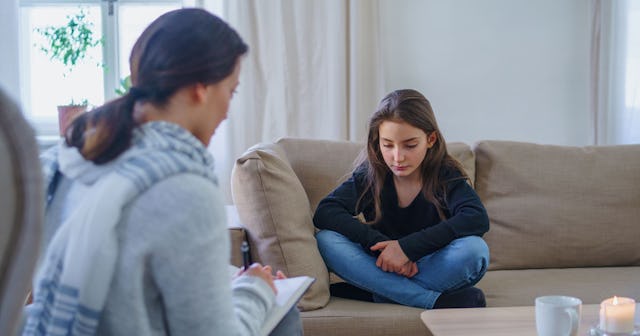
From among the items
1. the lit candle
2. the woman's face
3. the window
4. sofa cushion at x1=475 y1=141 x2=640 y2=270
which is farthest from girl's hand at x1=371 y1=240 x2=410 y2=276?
the window

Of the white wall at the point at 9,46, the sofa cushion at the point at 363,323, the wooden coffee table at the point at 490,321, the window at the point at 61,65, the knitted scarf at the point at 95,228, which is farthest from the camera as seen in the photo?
the window at the point at 61,65

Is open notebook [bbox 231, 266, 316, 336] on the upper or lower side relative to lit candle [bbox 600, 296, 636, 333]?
upper

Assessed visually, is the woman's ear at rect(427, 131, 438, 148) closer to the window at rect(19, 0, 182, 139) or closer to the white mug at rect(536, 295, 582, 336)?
the white mug at rect(536, 295, 582, 336)

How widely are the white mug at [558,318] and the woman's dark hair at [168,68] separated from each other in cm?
80

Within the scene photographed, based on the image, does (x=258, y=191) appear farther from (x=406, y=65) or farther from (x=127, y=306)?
(x=406, y=65)

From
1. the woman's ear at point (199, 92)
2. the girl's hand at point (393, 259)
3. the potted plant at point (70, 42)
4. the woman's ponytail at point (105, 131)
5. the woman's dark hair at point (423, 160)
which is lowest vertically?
the girl's hand at point (393, 259)

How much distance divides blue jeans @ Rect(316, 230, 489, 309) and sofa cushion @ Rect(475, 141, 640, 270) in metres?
0.47

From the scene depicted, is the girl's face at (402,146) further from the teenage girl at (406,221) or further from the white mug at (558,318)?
the white mug at (558,318)

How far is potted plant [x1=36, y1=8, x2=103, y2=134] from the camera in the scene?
3.52 metres

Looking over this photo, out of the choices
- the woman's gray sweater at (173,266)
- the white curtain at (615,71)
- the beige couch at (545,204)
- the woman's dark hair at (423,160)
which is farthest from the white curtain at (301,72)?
the woman's gray sweater at (173,266)

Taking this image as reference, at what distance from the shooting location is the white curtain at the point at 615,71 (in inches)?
135

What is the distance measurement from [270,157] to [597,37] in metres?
2.03

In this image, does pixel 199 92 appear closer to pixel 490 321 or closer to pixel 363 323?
pixel 490 321

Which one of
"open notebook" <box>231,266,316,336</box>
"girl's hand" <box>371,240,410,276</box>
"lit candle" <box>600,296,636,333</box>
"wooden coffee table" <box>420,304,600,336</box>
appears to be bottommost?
"wooden coffee table" <box>420,304,600,336</box>
